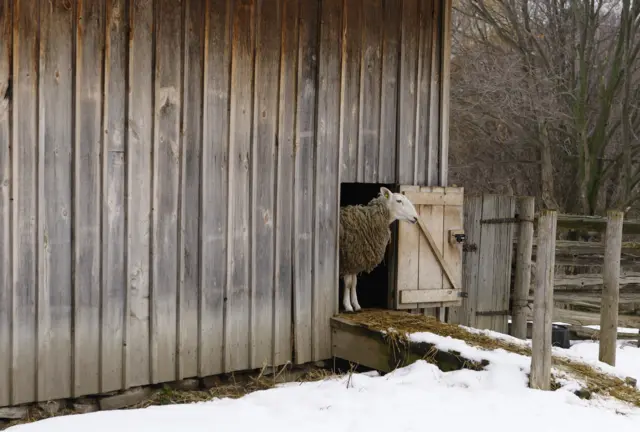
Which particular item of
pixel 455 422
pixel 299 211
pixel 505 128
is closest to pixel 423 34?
pixel 299 211

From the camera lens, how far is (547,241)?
534cm

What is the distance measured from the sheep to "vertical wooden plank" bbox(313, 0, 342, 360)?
0.23 metres

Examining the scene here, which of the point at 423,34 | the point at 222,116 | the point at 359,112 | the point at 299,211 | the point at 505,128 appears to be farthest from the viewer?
the point at 505,128

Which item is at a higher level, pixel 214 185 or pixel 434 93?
pixel 434 93

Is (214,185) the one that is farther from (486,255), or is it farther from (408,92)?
(486,255)

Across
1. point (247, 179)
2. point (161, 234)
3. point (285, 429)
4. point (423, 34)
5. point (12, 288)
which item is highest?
point (423, 34)

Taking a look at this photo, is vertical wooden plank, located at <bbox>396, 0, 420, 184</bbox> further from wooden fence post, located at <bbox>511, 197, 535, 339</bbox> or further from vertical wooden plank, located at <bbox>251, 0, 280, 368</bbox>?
wooden fence post, located at <bbox>511, 197, 535, 339</bbox>

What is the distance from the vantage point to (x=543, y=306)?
212 inches

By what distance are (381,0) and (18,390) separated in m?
5.36

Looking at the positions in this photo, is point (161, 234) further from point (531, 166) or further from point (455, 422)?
point (531, 166)

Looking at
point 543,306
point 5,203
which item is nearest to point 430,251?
point 543,306

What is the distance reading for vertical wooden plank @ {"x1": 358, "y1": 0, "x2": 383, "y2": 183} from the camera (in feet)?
24.4

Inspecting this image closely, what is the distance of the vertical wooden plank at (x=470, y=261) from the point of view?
9.07 meters

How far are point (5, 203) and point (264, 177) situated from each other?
2419 millimetres
